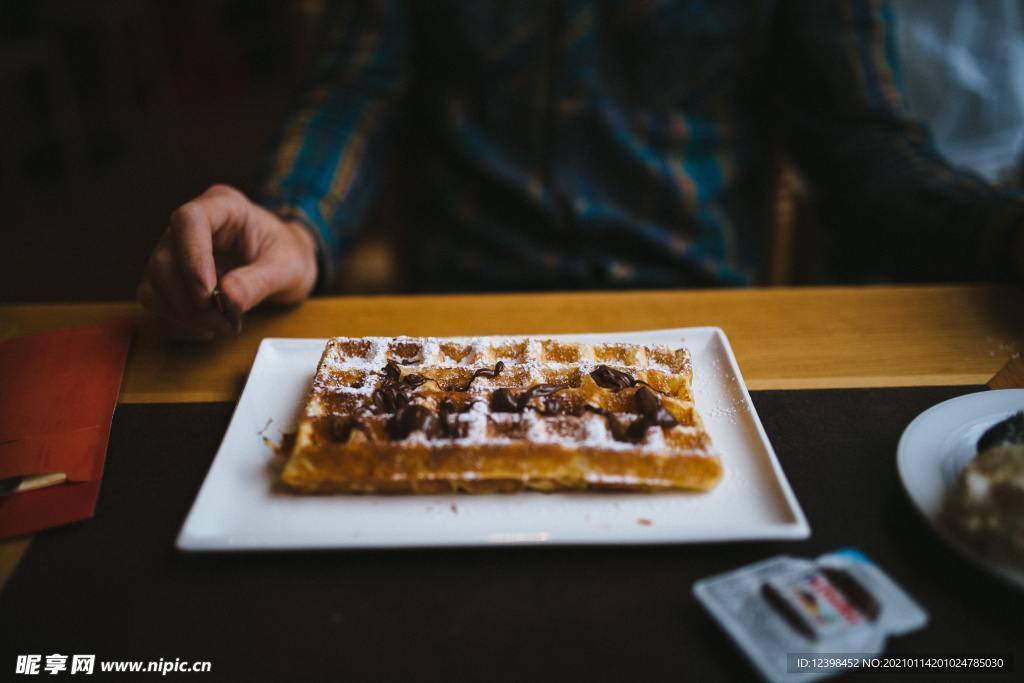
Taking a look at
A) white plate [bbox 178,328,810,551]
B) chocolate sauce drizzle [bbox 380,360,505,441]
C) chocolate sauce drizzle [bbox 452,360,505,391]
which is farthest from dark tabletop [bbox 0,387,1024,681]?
chocolate sauce drizzle [bbox 452,360,505,391]

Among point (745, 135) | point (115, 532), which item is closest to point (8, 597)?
point (115, 532)

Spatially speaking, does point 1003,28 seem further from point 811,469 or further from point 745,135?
point 811,469

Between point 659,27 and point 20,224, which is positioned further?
point 20,224

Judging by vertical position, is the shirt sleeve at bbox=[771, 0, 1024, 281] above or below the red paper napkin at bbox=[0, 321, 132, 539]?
above

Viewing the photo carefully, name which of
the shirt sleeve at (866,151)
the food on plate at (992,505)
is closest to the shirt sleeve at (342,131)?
the shirt sleeve at (866,151)

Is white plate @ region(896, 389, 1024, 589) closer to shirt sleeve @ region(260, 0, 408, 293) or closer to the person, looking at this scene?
the person
